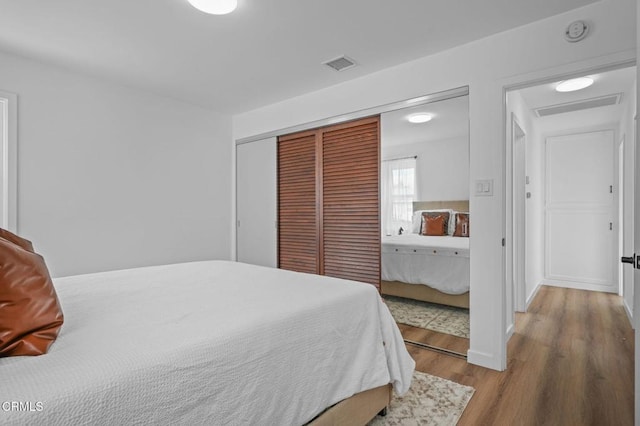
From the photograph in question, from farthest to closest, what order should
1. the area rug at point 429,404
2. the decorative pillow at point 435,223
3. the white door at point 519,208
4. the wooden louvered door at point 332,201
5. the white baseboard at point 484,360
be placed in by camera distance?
the white door at point 519,208, the wooden louvered door at point 332,201, the decorative pillow at point 435,223, the white baseboard at point 484,360, the area rug at point 429,404

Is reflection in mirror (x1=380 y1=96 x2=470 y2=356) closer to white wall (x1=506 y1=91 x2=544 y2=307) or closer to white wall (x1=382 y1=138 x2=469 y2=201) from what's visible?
white wall (x1=382 y1=138 x2=469 y2=201)

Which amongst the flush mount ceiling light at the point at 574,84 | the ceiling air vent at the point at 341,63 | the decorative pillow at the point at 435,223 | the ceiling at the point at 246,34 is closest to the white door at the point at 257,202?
the ceiling at the point at 246,34

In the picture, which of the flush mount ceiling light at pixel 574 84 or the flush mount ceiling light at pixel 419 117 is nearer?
the flush mount ceiling light at pixel 419 117

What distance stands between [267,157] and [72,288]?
8.78 feet

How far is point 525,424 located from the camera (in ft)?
6.06

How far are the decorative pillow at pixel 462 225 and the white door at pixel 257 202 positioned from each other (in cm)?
211

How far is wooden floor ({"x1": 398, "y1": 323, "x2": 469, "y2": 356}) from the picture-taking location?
277cm

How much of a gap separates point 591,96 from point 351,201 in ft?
9.10

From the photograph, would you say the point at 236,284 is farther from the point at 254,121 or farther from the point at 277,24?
the point at 254,121

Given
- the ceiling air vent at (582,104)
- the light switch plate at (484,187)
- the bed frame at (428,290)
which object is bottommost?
the bed frame at (428,290)

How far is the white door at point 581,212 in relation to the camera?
185 inches

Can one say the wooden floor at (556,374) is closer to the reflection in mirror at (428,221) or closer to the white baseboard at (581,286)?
the reflection in mirror at (428,221)

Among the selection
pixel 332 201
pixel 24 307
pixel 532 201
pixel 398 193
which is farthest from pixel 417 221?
pixel 24 307

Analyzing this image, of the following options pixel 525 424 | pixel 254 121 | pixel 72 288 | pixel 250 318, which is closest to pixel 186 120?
pixel 254 121
